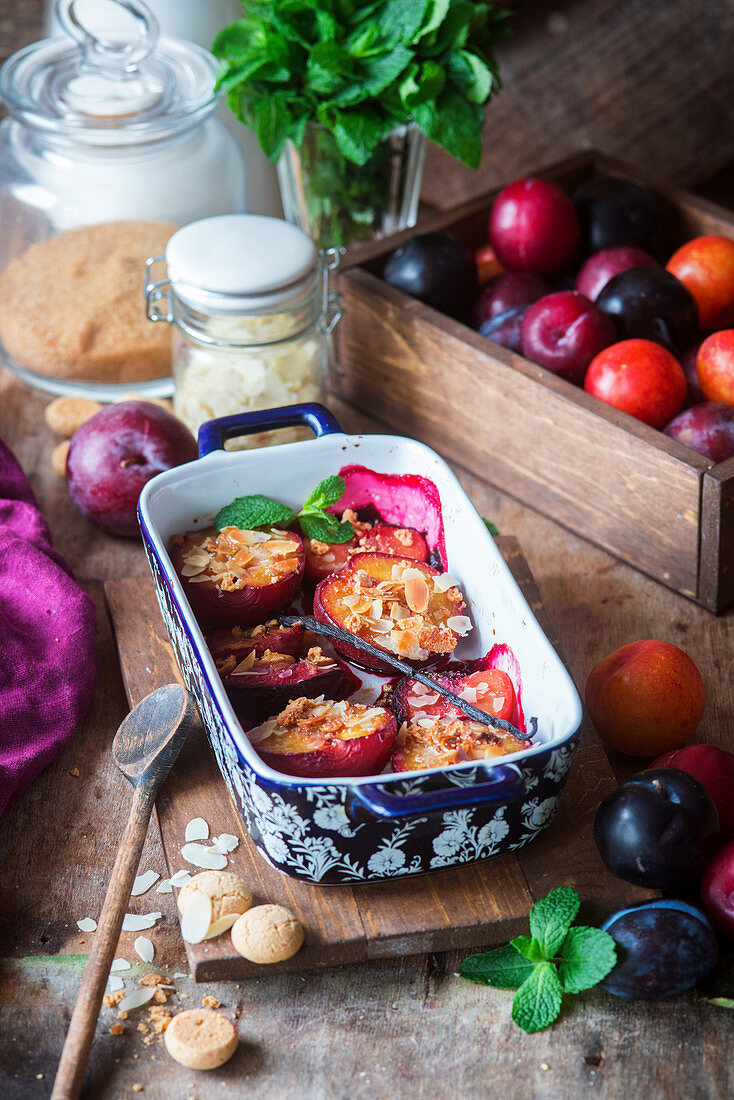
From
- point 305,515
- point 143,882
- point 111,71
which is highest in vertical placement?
point 111,71

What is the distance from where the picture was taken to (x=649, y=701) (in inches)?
29.2

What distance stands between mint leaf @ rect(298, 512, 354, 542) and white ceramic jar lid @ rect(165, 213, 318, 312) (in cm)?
22

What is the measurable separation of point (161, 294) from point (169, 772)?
1.53 ft

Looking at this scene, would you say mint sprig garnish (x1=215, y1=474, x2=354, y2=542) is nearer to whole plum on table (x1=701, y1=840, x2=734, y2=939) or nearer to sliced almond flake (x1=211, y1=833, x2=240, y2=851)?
sliced almond flake (x1=211, y1=833, x2=240, y2=851)

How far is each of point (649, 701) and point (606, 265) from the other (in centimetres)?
50

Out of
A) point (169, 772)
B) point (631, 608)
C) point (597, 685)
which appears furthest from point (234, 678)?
point (631, 608)

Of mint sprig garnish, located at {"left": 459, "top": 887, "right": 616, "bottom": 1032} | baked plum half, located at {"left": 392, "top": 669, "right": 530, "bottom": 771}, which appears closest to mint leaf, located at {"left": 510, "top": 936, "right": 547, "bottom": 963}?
mint sprig garnish, located at {"left": 459, "top": 887, "right": 616, "bottom": 1032}

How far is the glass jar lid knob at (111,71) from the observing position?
1083 millimetres

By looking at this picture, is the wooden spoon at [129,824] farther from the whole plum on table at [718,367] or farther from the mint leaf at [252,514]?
the whole plum on table at [718,367]

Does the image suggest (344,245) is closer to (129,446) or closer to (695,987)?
(129,446)

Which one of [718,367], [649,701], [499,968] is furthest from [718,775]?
[718,367]

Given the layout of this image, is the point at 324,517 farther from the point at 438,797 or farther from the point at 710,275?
the point at 710,275

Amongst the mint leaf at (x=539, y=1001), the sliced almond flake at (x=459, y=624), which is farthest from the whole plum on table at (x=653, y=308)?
the mint leaf at (x=539, y=1001)

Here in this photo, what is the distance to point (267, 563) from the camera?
30.7 inches
